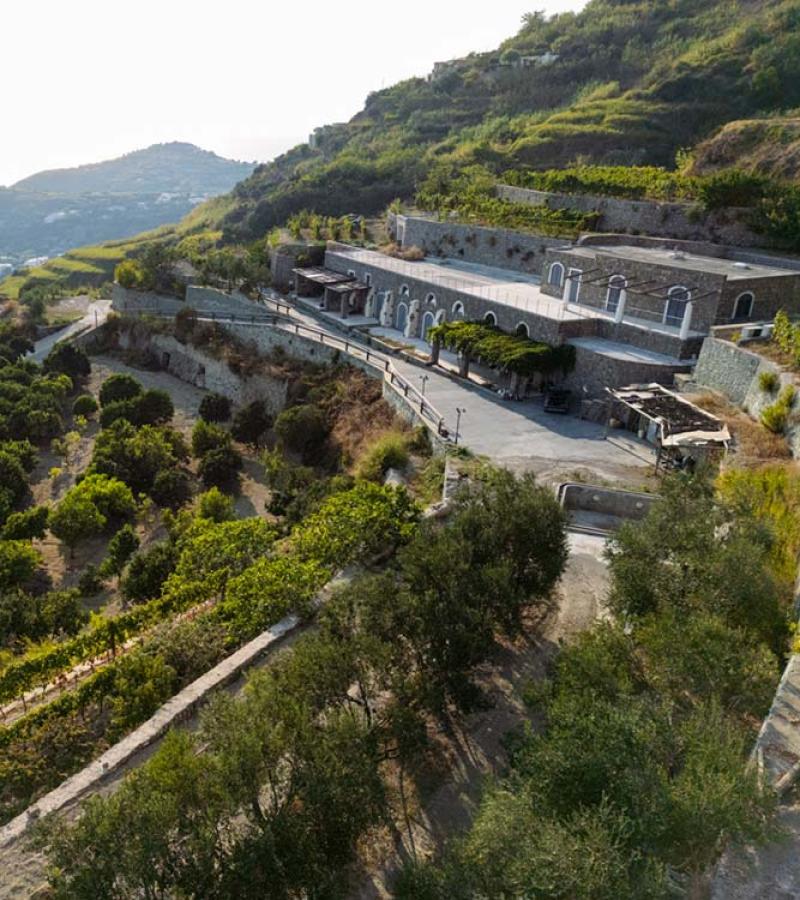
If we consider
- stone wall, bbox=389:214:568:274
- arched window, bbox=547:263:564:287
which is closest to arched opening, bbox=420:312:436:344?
arched window, bbox=547:263:564:287

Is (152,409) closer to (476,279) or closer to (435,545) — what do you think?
(476,279)

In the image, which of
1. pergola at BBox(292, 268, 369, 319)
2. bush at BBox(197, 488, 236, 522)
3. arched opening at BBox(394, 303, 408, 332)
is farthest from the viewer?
pergola at BBox(292, 268, 369, 319)

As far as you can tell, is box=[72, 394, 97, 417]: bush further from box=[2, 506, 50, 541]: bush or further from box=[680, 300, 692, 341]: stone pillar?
box=[680, 300, 692, 341]: stone pillar

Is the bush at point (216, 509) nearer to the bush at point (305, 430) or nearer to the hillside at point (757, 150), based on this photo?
the bush at point (305, 430)

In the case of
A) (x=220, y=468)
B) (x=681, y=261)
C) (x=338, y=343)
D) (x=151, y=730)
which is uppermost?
(x=681, y=261)

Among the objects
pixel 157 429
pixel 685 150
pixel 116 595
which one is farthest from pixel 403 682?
pixel 685 150

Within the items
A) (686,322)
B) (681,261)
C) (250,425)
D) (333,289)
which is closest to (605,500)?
(686,322)

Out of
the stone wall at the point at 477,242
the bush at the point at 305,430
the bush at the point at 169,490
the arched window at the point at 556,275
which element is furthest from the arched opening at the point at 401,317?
the bush at the point at 169,490
